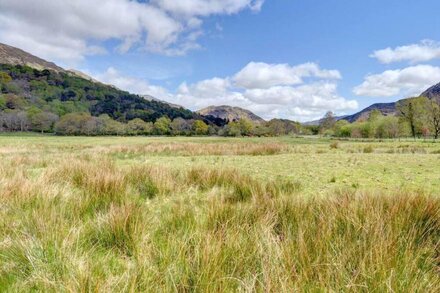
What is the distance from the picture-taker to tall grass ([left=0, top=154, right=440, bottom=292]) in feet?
6.61

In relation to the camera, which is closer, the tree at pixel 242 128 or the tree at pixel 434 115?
the tree at pixel 434 115

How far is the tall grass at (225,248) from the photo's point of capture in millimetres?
2016

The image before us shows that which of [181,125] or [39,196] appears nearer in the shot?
[39,196]

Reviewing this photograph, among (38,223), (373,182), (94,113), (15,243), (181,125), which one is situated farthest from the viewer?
(94,113)

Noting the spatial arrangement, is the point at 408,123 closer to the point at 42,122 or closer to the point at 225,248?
the point at 225,248

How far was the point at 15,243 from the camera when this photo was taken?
2.55 metres

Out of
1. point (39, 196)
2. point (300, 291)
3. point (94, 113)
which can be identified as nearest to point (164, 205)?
point (39, 196)

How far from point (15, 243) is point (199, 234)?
5.47 feet

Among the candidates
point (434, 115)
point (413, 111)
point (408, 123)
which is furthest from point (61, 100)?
point (434, 115)

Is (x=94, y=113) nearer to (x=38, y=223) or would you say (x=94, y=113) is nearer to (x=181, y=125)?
(x=181, y=125)

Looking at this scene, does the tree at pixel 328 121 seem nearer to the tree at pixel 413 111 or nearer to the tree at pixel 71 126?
the tree at pixel 413 111

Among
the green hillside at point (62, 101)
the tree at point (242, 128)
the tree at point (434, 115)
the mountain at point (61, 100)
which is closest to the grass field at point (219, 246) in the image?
the tree at point (434, 115)

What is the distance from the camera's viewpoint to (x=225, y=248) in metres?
2.43

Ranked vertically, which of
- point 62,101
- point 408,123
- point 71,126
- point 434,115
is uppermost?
point 62,101
